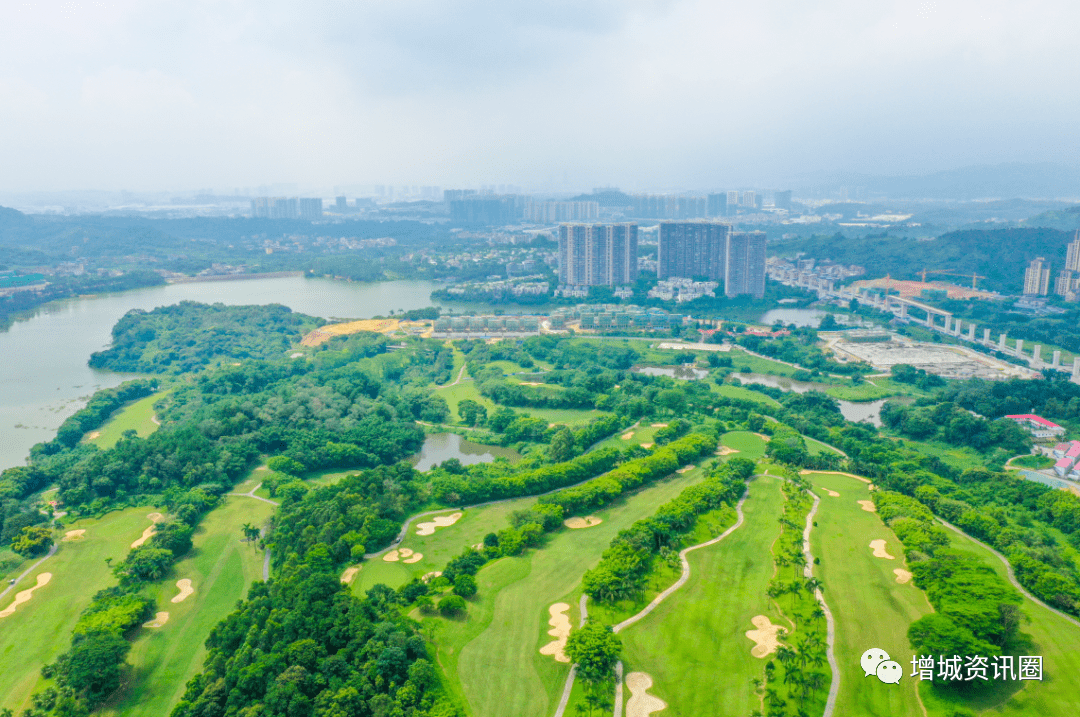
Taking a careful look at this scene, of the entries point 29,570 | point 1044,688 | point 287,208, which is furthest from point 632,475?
point 287,208

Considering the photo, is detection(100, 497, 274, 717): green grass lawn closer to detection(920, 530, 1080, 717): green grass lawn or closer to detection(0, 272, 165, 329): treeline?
detection(920, 530, 1080, 717): green grass lawn

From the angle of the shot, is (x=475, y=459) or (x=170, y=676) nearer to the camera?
(x=170, y=676)

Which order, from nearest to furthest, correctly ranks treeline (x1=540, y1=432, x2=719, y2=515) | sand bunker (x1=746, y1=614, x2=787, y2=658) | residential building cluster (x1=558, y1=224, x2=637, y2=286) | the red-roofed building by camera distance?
sand bunker (x1=746, y1=614, x2=787, y2=658) < treeline (x1=540, y1=432, x2=719, y2=515) < the red-roofed building < residential building cluster (x1=558, y1=224, x2=637, y2=286)

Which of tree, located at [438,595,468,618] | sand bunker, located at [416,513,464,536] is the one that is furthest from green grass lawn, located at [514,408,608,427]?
tree, located at [438,595,468,618]

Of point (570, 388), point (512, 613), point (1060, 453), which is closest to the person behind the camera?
point (512, 613)

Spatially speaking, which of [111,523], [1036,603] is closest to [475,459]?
[111,523]

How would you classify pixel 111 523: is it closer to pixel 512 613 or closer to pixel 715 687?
pixel 512 613

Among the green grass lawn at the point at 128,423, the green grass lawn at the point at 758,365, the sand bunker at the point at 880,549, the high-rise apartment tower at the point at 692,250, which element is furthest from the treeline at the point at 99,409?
the high-rise apartment tower at the point at 692,250

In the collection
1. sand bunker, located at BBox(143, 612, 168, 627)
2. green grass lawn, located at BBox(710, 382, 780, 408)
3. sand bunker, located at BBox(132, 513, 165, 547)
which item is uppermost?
sand bunker, located at BBox(132, 513, 165, 547)
